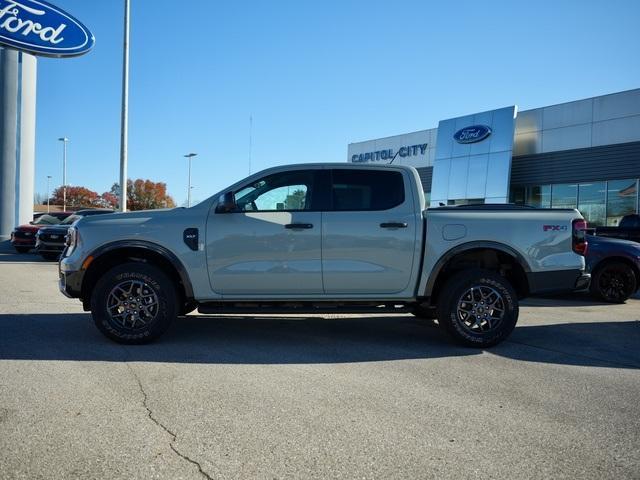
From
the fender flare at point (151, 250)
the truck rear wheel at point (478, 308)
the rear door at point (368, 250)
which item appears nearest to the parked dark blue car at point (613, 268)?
the truck rear wheel at point (478, 308)

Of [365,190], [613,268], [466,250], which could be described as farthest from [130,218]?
[613,268]

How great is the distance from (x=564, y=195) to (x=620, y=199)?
2558 mm

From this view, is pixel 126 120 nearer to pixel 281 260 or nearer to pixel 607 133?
pixel 281 260

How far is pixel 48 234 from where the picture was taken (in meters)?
17.0

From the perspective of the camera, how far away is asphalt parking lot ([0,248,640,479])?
3.12 metres

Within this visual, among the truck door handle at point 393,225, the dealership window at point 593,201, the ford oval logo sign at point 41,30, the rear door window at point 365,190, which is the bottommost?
the truck door handle at point 393,225

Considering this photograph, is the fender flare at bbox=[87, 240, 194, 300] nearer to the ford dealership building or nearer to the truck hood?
the truck hood

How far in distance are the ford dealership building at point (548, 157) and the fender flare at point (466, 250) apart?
59.3ft

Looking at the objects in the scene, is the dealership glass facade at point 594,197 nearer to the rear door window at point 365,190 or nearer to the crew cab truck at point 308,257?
the crew cab truck at point 308,257

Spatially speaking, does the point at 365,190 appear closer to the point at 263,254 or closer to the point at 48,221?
the point at 263,254

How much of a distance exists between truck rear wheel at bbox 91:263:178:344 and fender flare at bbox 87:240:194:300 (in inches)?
7.6

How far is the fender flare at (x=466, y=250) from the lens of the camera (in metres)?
6.01

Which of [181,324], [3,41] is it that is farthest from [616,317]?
[3,41]

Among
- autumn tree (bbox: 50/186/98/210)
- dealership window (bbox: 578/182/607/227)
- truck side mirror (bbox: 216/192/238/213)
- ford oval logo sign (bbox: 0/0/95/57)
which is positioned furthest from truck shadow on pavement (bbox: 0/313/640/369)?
autumn tree (bbox: 50/186/98/210)
